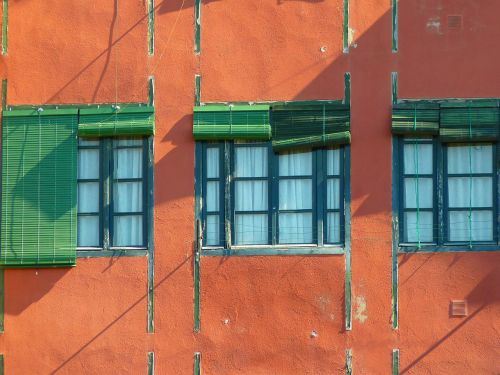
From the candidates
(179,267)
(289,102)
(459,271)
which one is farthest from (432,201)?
(179,267)

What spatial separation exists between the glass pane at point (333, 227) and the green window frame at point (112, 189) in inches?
79.9

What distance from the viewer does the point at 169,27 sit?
15820 millimetres

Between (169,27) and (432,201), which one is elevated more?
(169,27)

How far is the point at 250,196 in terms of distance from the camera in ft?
51.2

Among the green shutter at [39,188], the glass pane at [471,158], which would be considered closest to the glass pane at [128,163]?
the green shutter at [39,188]

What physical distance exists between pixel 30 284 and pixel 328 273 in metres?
3.41

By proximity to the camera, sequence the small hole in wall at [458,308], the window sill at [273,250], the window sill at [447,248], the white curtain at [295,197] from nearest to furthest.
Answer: the small hole in wall at [458,308] < the window sill at [447,248] < the window sill at [273,250] < the white curtain at [295,197]

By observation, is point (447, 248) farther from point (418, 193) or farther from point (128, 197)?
point (128, 197)

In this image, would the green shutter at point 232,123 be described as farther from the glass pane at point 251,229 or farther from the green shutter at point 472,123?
the green shutter at point 472,123

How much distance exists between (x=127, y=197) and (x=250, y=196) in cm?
142

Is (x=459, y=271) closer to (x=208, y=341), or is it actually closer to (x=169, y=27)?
(x=208, y=341)

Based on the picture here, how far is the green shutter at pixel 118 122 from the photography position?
1562cm

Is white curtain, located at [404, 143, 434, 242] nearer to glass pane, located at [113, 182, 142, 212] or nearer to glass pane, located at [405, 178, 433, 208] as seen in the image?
glass pane, located at [405, 178, 433, 208]

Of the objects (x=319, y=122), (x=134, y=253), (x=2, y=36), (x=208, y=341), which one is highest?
(x=2, y=36)
